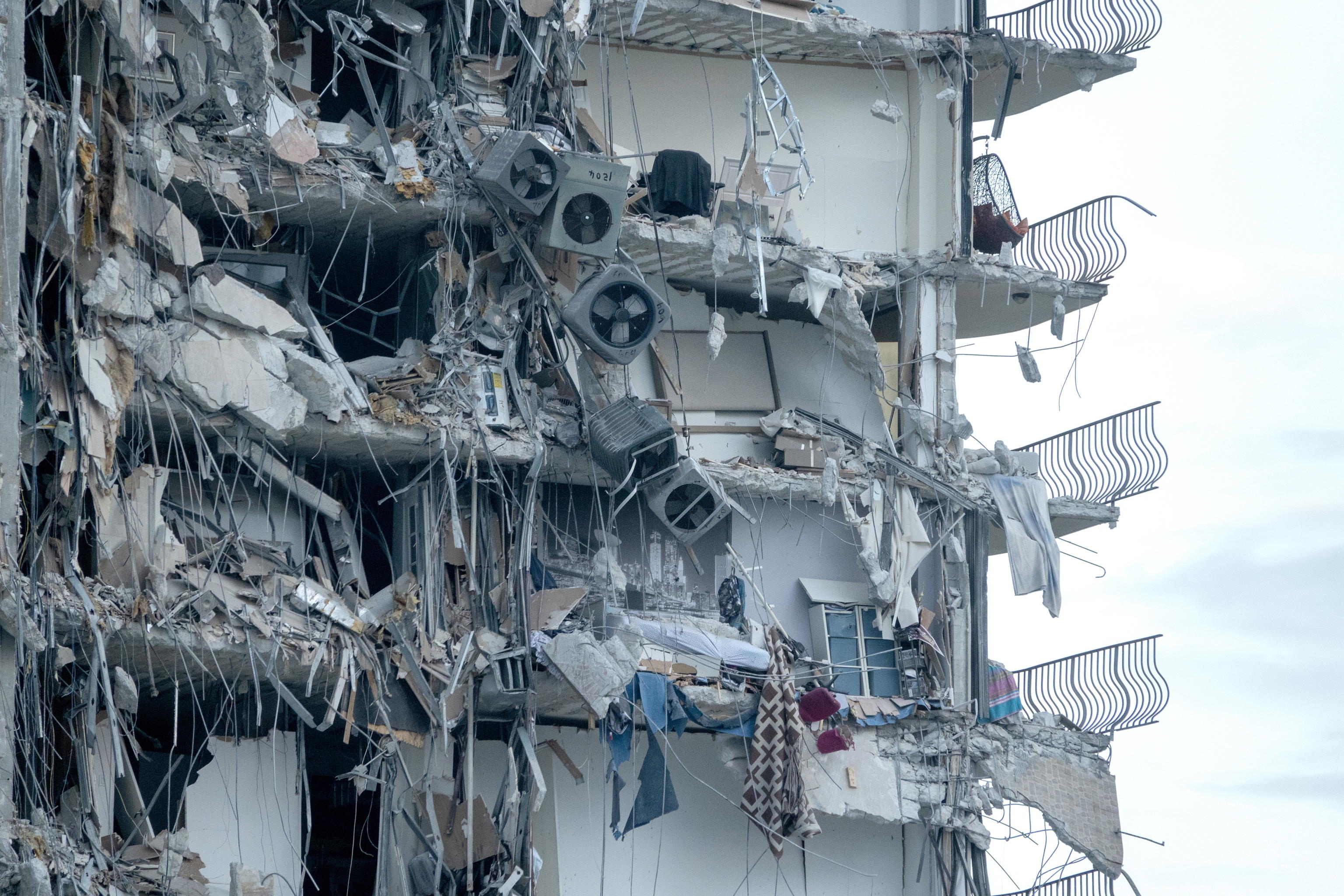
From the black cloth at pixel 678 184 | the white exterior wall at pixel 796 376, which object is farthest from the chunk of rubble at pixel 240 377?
the white exterior wall at pixel 796 376

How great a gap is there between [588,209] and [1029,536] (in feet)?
20.1

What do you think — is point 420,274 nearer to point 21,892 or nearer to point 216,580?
point 216,580

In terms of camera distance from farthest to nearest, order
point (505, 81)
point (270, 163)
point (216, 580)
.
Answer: point (505, 81)
point (270, 163)
point (216, 580)

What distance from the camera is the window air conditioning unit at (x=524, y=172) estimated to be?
19.5 metres

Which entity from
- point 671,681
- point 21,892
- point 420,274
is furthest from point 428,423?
point 21,892

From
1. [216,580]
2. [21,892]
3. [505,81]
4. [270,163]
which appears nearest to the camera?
[21,892]

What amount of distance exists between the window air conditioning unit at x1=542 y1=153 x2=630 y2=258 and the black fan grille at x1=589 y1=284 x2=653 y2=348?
0.45 m

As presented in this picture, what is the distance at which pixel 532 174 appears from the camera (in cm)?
1962

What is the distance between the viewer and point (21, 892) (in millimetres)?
14234

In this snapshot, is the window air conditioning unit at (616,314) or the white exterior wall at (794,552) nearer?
the window air conditioning unit at (616,314)

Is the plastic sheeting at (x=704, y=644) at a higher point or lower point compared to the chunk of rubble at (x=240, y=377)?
lower

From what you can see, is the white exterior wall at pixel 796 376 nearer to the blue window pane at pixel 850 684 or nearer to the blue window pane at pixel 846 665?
the blue window pane at pixel 846 665

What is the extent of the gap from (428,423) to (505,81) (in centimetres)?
373

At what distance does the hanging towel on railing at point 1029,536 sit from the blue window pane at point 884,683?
5.64 feet
